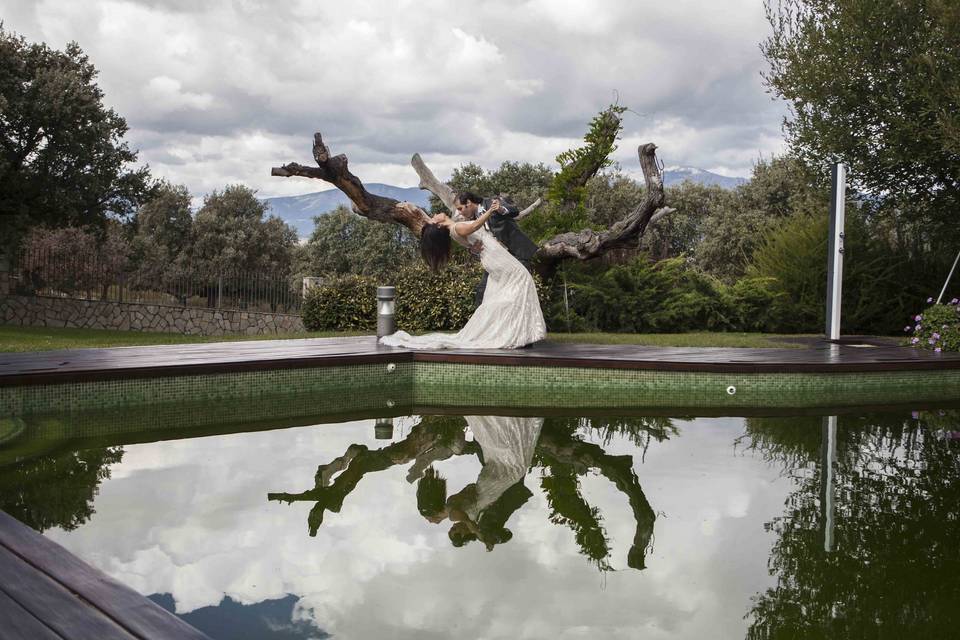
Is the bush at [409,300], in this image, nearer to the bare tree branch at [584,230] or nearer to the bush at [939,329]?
the bare tree branch at [584,230]

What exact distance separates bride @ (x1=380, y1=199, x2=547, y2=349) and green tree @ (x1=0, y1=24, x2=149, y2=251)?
41.2 feet

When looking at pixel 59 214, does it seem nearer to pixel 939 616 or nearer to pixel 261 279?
pixel 261 279

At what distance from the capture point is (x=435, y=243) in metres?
9.82

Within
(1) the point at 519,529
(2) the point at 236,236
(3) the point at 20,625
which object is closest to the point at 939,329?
(1) the point at 519,529

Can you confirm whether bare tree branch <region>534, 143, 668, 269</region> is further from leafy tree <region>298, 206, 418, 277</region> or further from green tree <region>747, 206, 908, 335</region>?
leafy tree <region>298, 206, 418, 277</region>

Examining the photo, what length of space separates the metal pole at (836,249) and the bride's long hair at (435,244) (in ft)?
18.8

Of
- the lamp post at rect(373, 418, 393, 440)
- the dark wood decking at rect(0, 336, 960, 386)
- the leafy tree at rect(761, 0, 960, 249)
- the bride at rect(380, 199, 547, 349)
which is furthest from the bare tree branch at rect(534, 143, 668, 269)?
the lamp post at rect(373, 418, 393, 440)

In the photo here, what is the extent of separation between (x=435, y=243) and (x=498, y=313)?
3.96 feet

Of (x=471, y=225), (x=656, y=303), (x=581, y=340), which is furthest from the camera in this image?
(x=656, y=303)

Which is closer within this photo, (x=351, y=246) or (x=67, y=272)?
(x=67, y=272)

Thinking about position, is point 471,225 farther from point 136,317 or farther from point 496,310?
point 136,317

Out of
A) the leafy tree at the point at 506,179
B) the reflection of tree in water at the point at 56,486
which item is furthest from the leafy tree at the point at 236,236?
the reflection of tree in water at the point at 56,486

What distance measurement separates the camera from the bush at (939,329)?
10.3 m

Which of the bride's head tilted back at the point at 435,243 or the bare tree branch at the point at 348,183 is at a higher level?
the bare tree branch at the point at 348,183
